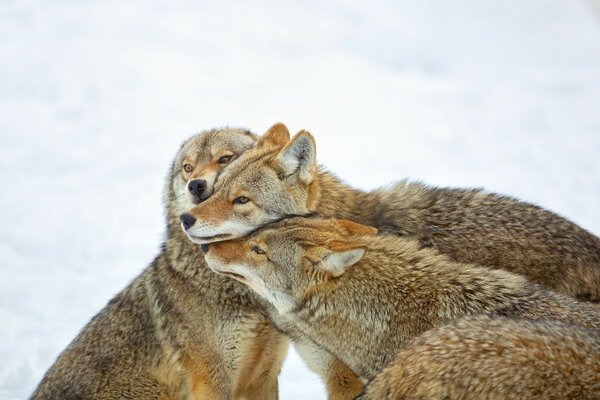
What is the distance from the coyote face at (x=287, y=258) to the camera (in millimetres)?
6653

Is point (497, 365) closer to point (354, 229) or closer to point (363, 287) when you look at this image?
point (363, 287)

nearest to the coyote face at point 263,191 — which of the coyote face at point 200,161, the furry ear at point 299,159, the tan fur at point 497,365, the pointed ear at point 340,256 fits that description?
the furry ear at point 299,159

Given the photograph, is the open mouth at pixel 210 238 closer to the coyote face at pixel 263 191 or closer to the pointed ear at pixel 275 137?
the coyote face at pixel 263 191

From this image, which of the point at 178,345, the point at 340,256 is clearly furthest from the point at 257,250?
the point at 178,345

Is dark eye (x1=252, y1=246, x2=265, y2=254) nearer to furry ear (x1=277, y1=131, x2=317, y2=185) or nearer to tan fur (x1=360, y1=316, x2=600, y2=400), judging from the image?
furry ear (x1=277, y1=131, x2=317, y2=185)

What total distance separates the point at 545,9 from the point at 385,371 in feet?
73.8

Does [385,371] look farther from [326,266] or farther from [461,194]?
[461,194]

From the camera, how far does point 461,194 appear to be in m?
7.97

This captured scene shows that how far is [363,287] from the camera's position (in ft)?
21.7

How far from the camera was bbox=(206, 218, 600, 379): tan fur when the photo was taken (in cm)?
638

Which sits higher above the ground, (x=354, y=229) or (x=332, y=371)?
(x=354, y=229)

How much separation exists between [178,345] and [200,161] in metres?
1.52

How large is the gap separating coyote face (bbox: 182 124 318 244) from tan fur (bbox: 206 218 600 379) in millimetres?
333

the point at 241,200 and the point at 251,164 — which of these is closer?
the point at 241,200
